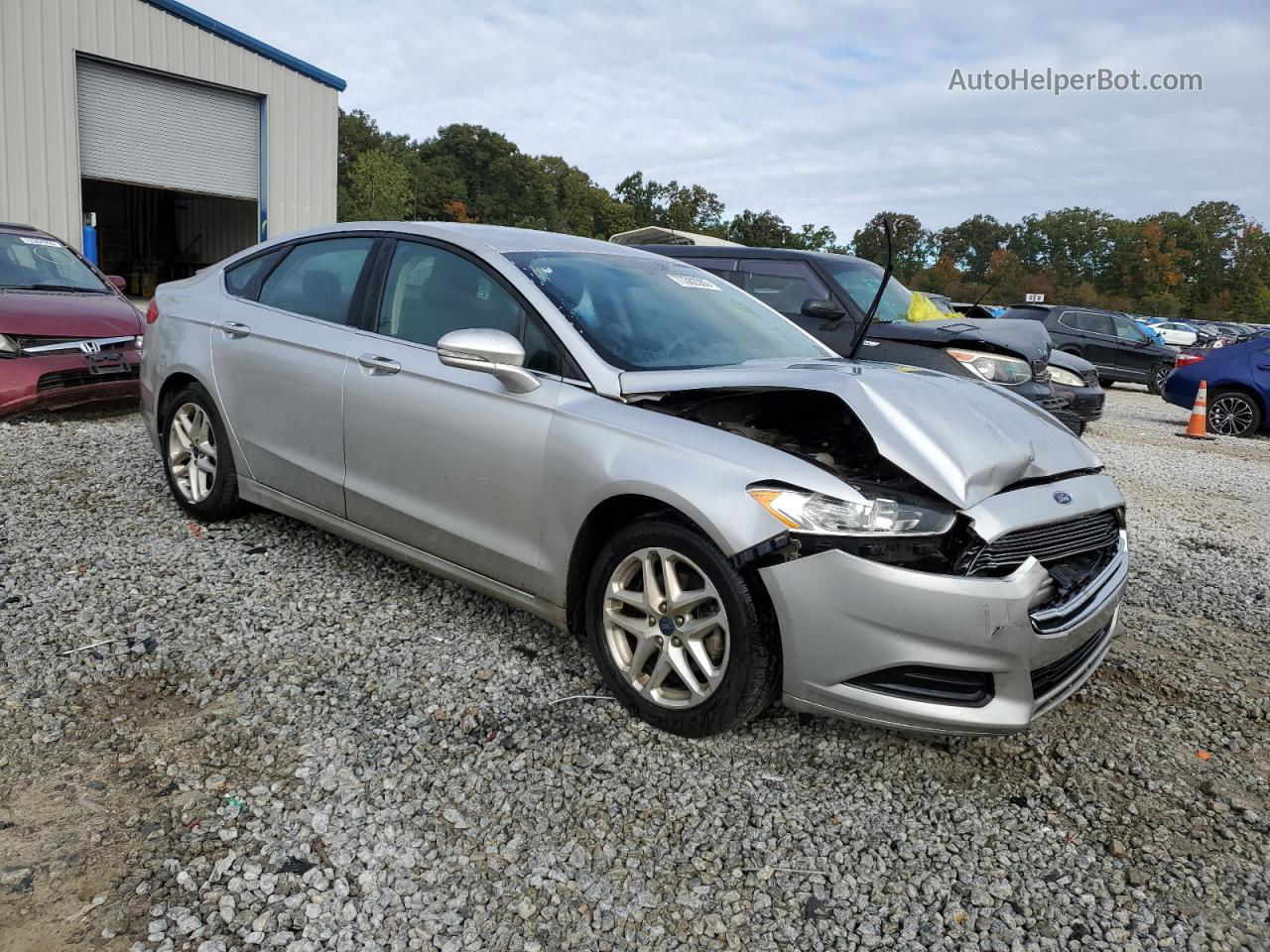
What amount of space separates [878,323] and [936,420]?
5100mm

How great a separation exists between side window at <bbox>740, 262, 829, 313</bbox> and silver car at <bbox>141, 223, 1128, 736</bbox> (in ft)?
12.0

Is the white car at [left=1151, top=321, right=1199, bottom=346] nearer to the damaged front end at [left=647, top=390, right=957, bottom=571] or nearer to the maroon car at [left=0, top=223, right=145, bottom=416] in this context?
the maroon car at [left=0, top=223, right=145, bottom=416]

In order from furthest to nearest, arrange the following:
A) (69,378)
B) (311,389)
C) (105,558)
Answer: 1. (69,378)
2. (105,558)
3. (311,389)

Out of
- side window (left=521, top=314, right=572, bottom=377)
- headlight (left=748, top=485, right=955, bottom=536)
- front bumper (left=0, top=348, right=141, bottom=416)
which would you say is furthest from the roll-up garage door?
headlight (left=748, top=485, right=955, bottom=536)

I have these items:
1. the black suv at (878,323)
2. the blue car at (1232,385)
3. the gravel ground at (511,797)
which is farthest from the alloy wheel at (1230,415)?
the gravel ground at (511,797)

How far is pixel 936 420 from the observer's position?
2.85m

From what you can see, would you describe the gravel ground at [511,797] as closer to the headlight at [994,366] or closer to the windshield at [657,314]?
the windshield at [657,314]

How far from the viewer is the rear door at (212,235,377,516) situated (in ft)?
12.7

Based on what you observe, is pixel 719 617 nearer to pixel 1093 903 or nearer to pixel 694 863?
pixel 694 863

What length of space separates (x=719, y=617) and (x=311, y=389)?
7.02 feet

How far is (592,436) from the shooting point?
300 centimetres

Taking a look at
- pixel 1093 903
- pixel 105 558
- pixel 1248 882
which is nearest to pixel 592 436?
pixel 1093 903

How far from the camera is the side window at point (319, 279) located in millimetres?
4020

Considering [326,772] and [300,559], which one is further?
[300,559]
